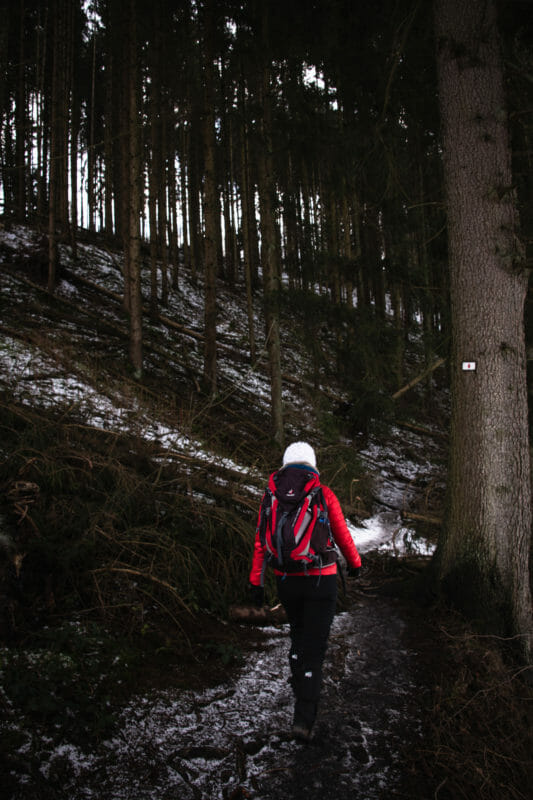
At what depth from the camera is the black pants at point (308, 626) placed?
3.11 meters

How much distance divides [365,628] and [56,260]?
14476mm

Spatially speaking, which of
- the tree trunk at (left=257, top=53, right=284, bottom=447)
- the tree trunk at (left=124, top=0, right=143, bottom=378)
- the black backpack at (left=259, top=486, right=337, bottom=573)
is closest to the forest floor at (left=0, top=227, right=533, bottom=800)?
the black backpack at (left=259, top=486, right=337, bottom=573)

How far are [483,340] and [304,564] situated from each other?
3.23 m

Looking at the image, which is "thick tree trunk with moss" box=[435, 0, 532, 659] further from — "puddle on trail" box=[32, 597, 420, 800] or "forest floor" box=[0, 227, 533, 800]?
"puddle on trail" box=[32, 597, 420, 800]

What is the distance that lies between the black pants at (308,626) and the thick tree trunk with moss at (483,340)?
2420 mm

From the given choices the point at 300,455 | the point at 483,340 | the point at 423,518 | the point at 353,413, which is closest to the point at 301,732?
the point at 300,455

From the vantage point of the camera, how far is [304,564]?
3.19m

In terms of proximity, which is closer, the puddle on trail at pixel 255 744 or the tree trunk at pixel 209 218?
the puddle on trail at pixel 255 744

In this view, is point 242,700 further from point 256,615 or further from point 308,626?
point 256,615

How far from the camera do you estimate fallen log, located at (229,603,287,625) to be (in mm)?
4797

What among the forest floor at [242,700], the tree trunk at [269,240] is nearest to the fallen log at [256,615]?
the forest floor at [242,700]

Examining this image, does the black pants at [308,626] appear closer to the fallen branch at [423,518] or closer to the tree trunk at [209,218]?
the fallen branch at [423,518]

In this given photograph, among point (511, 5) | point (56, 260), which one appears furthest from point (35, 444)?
point (56, 260)

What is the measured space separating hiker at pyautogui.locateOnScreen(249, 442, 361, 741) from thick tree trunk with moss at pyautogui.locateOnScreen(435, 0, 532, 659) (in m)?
2.24
